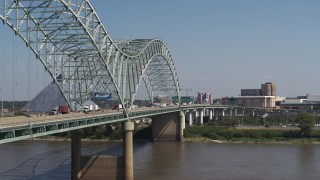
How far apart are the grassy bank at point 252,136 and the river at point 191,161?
627 cm

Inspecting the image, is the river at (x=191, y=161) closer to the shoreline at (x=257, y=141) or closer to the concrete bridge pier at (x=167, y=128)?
the shoreline at (x=257, y=141)

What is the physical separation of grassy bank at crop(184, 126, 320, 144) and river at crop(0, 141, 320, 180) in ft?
20.6

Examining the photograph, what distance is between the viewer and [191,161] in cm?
6153

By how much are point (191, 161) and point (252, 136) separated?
117 ft

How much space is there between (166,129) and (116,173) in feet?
148

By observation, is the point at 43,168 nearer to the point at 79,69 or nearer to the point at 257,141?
the point at 79,69

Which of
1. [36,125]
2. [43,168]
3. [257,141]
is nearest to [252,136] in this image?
[257,141]

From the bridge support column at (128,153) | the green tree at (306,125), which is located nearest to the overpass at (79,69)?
the bridge support column at (128,153)

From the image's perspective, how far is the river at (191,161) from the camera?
51.0 metres

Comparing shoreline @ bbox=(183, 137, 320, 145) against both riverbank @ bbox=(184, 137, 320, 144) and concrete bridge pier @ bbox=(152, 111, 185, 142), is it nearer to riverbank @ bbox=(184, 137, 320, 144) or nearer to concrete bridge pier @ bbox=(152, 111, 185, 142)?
riverbank @ bbox=(184, 137, 320, 144)

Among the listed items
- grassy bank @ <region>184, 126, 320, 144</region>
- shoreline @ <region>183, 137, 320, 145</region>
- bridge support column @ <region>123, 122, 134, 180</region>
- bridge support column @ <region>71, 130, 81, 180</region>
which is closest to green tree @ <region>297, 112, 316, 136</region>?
grassy bank @ <region>184, 126, 320, 144</region>

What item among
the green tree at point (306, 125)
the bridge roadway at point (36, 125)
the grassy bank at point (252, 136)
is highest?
the bridge roadway at point (36, 125)

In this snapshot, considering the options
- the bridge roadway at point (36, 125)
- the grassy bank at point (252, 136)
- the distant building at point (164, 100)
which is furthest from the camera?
the distant building at point (164, 100)

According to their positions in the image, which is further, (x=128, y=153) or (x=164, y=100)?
(x=164, y=100)
